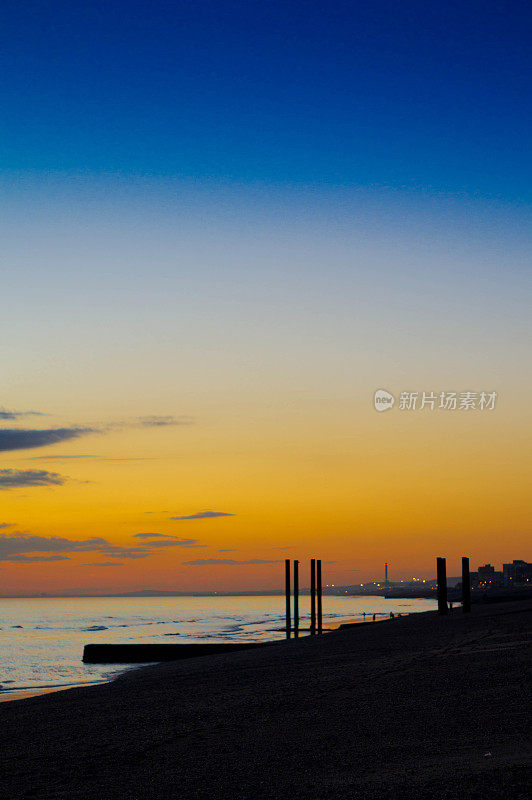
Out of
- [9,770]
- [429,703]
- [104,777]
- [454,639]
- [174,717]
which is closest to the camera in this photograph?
[104,777]

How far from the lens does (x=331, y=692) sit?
11641mm

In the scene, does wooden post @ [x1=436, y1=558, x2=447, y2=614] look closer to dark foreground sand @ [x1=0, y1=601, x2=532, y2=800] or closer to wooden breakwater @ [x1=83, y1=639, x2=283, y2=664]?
wooden breakwater @ [x1=83, y1=639, x2=283, y2=664]

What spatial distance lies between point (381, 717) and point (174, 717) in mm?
3521

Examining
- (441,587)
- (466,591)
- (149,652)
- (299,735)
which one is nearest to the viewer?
(299,735)

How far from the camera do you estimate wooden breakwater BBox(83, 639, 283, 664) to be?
109 ft

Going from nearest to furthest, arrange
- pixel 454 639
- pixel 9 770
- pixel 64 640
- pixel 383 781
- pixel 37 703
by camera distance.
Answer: pixel 383 781, pixel 9 770, pixel 37 703, pixel 454 639, pixel 64 640

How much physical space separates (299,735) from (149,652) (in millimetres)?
27660

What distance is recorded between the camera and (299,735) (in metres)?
8.74

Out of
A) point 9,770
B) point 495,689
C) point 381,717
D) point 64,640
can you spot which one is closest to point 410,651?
point 495,689

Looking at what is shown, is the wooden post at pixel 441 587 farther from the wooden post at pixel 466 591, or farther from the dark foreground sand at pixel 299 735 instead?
the dark foreground sand at pixel 299 735

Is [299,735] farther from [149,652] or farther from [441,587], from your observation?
[149,652]

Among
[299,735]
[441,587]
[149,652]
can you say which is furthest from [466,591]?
[299,735]

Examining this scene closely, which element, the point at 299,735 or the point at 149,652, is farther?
the point at 149,652

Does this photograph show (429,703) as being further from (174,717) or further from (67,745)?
(67,745)
